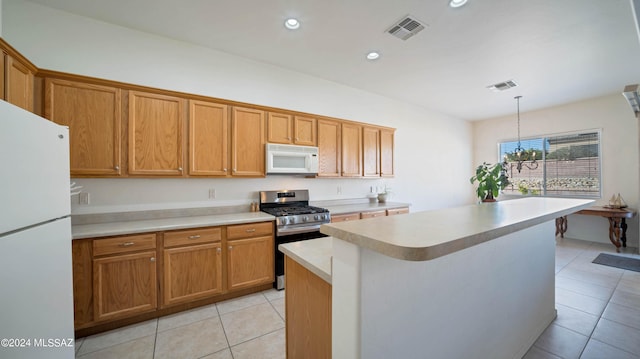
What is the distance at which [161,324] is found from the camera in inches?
84.7

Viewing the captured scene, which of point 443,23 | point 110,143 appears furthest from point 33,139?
point 443,23

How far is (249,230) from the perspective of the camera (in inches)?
104

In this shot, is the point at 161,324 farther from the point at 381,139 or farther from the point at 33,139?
the point at 381,139

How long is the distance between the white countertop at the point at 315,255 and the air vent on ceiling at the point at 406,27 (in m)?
2.37

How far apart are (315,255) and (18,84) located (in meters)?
2.66

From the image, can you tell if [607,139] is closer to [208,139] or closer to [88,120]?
[208,139]

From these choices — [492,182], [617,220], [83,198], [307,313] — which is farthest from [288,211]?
[617,220]

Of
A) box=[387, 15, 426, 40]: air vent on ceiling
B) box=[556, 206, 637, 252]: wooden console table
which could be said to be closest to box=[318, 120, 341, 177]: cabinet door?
box=[387, 15, 426, 40]: air vent on ceiling

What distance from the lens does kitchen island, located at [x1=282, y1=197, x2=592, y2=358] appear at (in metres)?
0.80

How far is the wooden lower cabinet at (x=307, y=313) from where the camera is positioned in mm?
1089

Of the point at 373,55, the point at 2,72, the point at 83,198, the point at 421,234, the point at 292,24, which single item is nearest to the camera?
the point at 421,234

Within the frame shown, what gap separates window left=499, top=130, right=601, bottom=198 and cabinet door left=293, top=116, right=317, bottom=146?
17.5ft

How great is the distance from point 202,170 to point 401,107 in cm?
414

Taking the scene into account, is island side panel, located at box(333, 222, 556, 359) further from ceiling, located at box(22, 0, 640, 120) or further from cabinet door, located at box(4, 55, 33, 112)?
cabinet door, located at box(4, 55, 33, 112)
